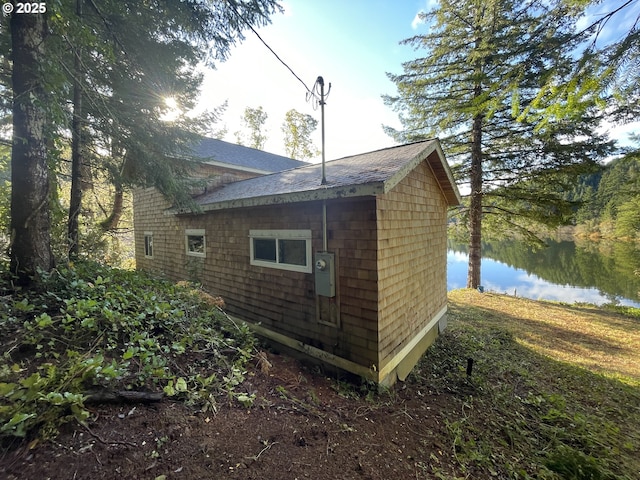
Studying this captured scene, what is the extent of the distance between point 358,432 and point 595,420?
143 inches

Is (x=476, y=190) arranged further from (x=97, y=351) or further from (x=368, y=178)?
(x=97, y=351)

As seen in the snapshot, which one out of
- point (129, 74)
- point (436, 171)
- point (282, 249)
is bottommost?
point (282, 249)

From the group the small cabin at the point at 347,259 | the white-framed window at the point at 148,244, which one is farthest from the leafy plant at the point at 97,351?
the white-framed window at the point at 148,244

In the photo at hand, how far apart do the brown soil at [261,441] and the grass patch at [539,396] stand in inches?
20.5

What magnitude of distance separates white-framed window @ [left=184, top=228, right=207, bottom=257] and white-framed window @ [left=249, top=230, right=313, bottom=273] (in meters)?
2.19

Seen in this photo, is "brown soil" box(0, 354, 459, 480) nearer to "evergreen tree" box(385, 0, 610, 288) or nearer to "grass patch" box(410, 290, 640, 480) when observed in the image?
"grass patch" box(410, 290, 640, 480)

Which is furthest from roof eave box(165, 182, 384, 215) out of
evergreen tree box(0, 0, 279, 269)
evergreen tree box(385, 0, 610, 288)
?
evergreen tree box(385, 0, 610, 288)

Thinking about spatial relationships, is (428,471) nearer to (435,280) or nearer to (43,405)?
(43,405)

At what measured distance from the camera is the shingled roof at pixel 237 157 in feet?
35.7

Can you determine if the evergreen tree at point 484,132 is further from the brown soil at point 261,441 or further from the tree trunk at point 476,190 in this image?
the brown soil at point 261,441

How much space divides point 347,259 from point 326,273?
16.4 inches

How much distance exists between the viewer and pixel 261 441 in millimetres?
2559

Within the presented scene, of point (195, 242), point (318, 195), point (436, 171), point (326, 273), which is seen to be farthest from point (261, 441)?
point (195, 242)

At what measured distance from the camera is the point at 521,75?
3271 millimetres
